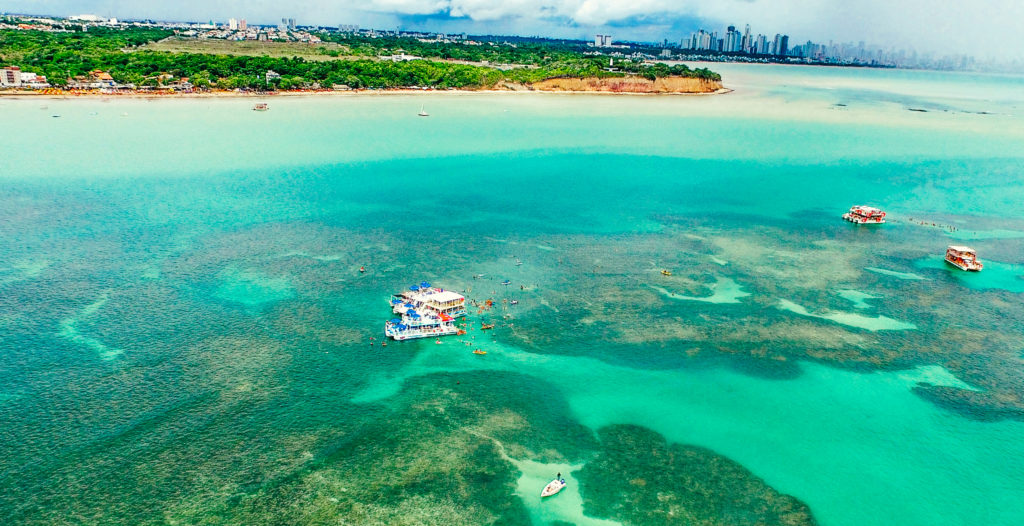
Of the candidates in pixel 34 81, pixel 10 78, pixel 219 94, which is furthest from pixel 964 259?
pixel 10 78

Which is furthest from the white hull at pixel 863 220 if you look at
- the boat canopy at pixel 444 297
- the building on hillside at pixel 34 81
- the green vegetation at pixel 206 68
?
the building on hillside at pixel 34 81

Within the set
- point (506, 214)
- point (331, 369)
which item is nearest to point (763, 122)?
point (506, 214)

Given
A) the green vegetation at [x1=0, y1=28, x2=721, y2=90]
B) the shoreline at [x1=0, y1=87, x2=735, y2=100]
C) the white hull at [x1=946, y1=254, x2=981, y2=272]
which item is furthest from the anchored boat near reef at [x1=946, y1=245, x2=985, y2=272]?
the green vegetation at [x1=0, y1=28, x2=721, y2=90]

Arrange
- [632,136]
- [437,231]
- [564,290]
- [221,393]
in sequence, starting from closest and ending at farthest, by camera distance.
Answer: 1. [221,393]
2. [564,290]
3. [437,231]
4. [632,136]

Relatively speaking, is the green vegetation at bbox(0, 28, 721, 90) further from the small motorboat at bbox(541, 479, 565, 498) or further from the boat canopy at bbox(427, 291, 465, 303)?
the small motorboat at bbox(541, 479, 565, 498)

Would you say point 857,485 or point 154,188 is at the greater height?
point 154,188

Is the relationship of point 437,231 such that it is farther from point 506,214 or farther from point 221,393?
point 221,393
